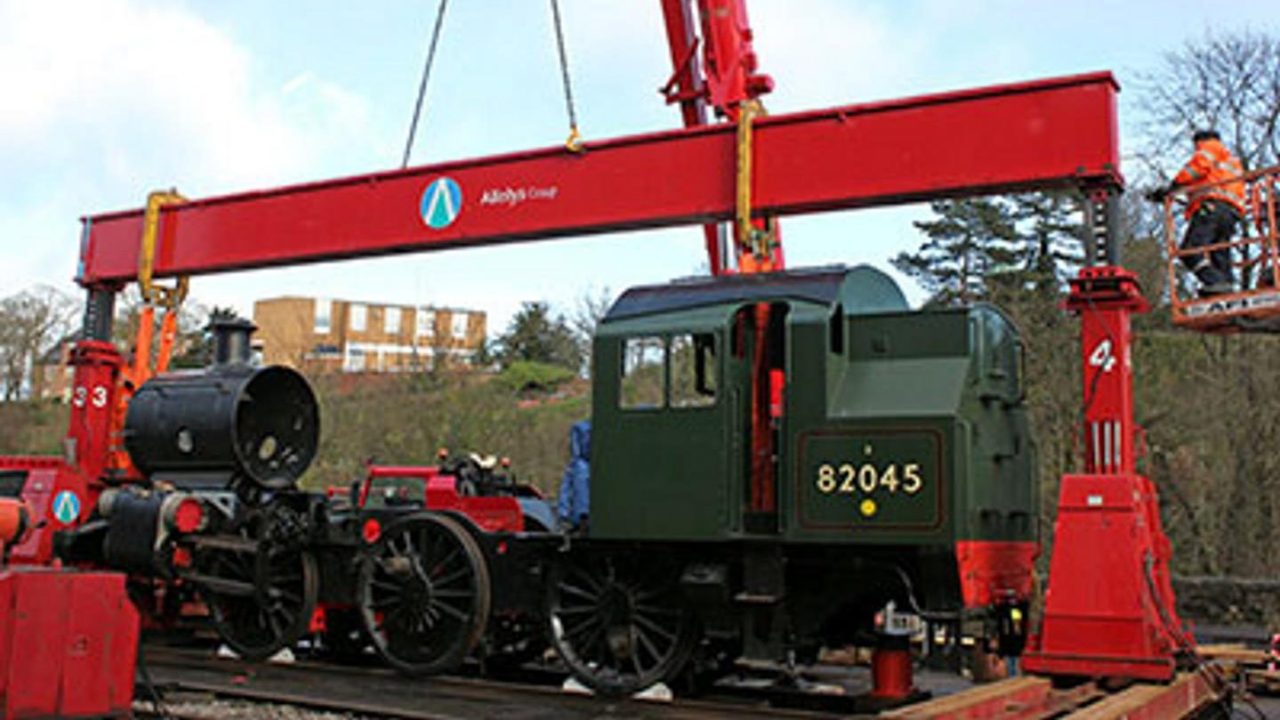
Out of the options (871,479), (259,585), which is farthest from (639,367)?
(259,585)

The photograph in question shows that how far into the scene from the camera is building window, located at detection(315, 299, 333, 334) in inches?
2931

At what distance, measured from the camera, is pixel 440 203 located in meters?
10.6

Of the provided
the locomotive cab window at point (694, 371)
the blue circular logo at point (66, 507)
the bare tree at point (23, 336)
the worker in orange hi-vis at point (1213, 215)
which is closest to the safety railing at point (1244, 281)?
the worker in orange hi-vis at point (1213, 215)

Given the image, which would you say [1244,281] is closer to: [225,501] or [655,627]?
[655,627]

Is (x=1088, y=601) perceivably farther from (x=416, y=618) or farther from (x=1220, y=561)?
(x=1220, y=561)

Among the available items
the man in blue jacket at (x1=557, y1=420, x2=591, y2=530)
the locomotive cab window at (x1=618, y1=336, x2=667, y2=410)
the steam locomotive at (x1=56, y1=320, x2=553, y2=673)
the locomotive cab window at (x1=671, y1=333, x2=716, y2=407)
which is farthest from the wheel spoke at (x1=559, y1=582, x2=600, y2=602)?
the locomotive cab window at (x1=671, y1=333, x2=716, y2=407)

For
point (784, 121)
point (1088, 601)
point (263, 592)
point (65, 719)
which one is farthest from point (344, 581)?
point (1088, 601)

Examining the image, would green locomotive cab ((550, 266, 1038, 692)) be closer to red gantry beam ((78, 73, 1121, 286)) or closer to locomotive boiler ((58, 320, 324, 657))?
red gantry beam ((78, 73, 1121, 286))

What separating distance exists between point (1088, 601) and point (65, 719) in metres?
5.98

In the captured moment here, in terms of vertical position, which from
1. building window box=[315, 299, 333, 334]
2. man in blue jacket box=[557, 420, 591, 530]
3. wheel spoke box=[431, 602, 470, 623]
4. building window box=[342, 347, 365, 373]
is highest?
building window box=[315, 299, 333, 334]

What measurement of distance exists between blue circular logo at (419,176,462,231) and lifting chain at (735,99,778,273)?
9.13ft

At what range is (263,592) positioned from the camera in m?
10.3

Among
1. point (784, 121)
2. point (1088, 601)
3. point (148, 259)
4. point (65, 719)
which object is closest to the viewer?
point (65, 719)

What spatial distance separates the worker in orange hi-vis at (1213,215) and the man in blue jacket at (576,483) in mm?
5059
